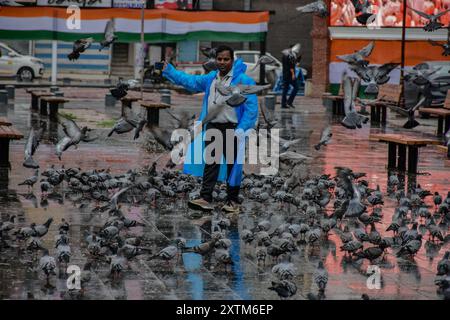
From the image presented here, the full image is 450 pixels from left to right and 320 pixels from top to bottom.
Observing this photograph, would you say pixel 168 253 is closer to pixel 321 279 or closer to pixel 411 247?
pixel 321 279

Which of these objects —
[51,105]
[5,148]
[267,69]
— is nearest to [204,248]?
[5,148]

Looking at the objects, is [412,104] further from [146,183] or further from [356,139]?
[146,183]

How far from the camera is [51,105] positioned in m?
25.9

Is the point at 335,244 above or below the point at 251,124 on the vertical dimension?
below

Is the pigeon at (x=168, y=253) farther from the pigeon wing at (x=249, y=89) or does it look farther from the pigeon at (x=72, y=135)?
the pigeon at (x=72, y=135)

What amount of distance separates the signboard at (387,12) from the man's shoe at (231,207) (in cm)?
2568

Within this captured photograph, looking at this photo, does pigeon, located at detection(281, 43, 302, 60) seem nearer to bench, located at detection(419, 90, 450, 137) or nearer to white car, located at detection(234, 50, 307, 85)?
bench, located at detection(419, 90, 450, 137)

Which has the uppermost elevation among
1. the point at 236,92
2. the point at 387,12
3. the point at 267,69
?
the point at 387,12

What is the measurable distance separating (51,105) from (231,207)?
1364 cm

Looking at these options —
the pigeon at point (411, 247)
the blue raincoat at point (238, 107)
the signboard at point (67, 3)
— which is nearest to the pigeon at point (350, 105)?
the blue raincoat at point (238, 107)

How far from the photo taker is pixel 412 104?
1177 inches

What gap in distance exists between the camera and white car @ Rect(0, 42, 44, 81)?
44.9 metres
